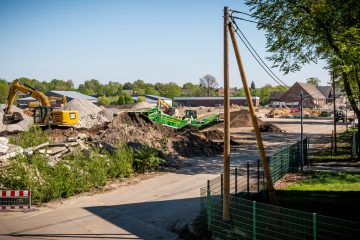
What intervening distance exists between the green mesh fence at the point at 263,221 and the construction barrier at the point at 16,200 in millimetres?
7868

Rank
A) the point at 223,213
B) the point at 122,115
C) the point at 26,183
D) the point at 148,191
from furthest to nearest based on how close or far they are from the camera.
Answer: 1. the point at 122,115
2. the point at 148,191
3. the point at 26,183
4. the point at 223,213

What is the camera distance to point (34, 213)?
54.1 ft

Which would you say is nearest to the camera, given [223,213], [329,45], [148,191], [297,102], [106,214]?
[223,213]

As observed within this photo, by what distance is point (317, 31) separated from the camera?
22.8m

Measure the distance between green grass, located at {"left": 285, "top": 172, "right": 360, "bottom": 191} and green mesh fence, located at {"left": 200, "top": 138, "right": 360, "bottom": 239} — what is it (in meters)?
1.61

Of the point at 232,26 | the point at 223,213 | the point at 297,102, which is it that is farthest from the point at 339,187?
the point at 297,102

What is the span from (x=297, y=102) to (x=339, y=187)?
103411 mm

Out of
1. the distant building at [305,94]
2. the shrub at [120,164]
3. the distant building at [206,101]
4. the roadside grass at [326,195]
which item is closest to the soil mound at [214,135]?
the shrub at [120,164]

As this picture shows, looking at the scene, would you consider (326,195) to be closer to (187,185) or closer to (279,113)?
(187,185)

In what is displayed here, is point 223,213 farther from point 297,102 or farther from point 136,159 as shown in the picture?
point 297,102

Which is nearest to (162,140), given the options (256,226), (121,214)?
(121,214)

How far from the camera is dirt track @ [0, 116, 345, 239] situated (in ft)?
45.2

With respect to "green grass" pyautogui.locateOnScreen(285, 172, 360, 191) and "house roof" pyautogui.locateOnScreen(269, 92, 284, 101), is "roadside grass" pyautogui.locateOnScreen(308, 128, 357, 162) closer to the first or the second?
"green grass" pyautogui.locateOnScreen(285, 172, 360, 191)

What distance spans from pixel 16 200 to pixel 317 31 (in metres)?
18.7
